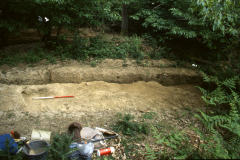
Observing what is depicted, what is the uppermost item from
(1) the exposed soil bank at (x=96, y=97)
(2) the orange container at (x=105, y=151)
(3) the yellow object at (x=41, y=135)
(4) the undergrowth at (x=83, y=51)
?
(4) the undergrowth at (x=83, y=51)

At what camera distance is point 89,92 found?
5.02 m

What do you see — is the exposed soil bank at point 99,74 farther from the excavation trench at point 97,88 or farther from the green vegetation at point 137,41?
the green vegetation at point 137,41

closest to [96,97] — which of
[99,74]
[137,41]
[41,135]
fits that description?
[99,74]

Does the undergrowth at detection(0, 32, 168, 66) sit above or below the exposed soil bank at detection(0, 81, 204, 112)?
above

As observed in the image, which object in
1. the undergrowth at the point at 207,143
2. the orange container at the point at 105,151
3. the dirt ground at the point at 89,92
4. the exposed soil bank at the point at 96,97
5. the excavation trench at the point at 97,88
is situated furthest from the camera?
the excavation trench at the point at 97,88

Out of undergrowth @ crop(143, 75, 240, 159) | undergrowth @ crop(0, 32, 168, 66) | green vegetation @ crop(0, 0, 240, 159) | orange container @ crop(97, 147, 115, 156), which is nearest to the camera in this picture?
undergrowth @ crop(143, 75, 240, 159)

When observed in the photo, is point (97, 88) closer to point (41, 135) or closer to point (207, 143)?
point (41, 135)

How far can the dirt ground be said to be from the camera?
3766 mm

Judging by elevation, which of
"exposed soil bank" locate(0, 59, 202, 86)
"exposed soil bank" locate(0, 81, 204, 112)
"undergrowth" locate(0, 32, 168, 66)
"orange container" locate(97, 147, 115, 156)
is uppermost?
"undergrowth" locate(0, 32, 168, 66)

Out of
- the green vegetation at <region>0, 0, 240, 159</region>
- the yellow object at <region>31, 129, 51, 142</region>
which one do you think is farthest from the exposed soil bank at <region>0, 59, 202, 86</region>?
the yellow object at <region>31, 129, 51, 142</region>

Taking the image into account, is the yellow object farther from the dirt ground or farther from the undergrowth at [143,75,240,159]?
the undergrowth at [143,75,240,159]

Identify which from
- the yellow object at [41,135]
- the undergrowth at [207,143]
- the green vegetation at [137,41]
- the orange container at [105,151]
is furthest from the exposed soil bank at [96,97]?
the undergrowth at [207,143]

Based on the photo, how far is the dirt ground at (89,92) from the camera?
12.4 feet

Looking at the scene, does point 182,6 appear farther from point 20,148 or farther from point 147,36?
point 20,148
